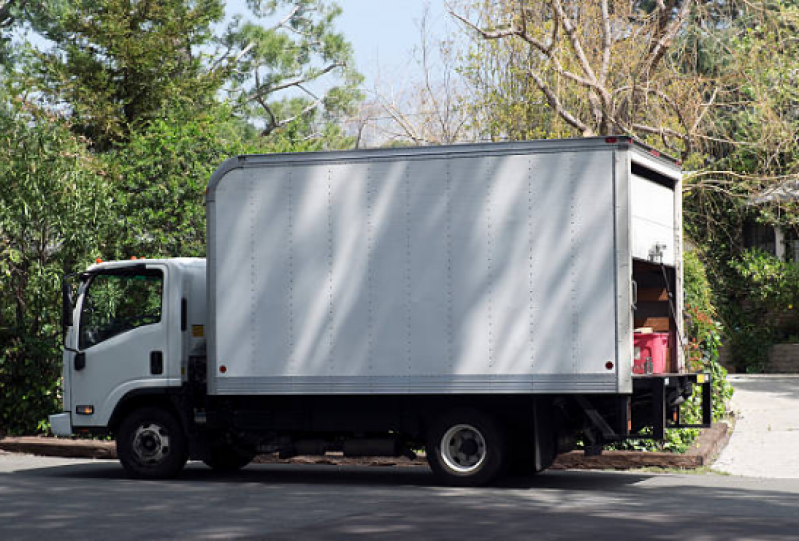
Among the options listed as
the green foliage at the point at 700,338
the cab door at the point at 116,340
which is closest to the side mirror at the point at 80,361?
the cab door at the point at 116,340

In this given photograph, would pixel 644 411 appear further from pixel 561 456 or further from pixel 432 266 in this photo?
pixel 432 266

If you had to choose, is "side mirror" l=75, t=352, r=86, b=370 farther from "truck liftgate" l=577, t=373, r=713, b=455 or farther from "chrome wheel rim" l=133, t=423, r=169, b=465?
"truck liftgate" l=577, t=373, r=713, b=455

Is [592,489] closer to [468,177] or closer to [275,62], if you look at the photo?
[468,177]

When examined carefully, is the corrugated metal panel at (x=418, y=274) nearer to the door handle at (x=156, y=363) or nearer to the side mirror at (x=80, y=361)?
the door handle at (x=156, y=363)

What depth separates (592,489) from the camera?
1209 cm

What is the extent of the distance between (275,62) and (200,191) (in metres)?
23.7

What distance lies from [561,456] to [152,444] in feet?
15.9

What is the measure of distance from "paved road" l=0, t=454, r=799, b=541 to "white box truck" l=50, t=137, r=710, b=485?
60cm

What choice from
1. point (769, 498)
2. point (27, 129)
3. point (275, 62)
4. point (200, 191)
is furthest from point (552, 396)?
point (275, 62)

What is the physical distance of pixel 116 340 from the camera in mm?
13297

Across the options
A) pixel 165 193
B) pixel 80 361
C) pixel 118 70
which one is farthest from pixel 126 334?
pixel 118 70

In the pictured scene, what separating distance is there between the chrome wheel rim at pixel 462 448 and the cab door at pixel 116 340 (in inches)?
129

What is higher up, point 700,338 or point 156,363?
point 700,338

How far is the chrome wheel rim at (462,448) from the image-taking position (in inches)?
476
